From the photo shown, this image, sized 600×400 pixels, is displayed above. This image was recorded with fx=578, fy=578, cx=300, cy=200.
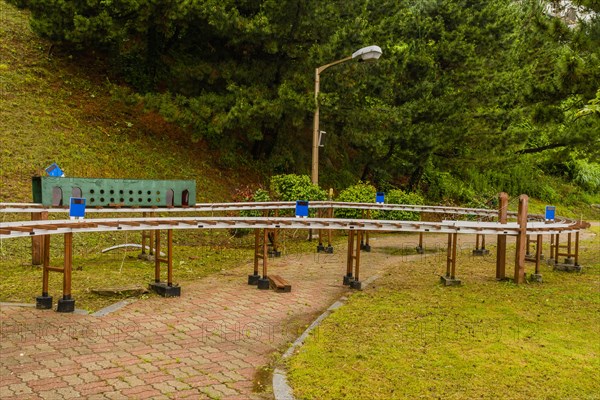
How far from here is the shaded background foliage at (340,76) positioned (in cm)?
1714

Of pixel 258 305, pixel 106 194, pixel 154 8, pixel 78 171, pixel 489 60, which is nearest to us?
pixel 258 305

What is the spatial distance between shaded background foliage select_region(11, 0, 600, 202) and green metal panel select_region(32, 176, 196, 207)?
18.9 ft

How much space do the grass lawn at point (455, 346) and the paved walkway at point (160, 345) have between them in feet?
2.01

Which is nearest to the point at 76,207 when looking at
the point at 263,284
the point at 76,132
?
the point at 263,284

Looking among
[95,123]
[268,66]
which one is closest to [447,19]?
[268,66]

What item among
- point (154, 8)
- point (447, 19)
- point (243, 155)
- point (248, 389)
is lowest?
point (248, 389)

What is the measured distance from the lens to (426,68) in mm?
21109

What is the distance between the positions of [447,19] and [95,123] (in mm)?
13677

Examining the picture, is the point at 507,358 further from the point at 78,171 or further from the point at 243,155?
the point at 243,155

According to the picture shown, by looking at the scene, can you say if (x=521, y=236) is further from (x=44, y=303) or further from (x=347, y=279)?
(x=44, y=303)

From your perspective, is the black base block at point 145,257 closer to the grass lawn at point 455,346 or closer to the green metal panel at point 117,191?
the green metal panel at point 117,191

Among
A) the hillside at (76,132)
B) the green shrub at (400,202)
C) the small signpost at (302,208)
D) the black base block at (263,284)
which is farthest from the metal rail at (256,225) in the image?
the green shrub at (400,202)

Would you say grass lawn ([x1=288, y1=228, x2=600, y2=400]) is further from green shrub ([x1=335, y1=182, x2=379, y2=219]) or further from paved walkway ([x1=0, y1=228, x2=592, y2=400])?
green shrub ([x1=335, y1=182, x2=379, y2=219])

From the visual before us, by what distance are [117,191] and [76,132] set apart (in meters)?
7.66
